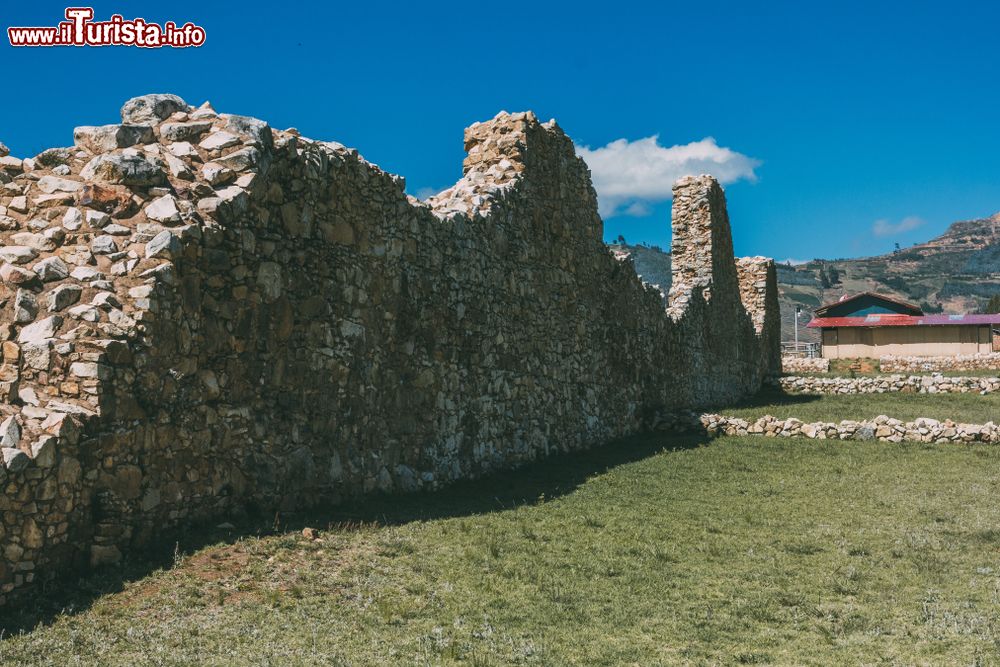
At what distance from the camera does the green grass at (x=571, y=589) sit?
5555mm

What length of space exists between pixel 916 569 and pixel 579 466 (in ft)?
20.1

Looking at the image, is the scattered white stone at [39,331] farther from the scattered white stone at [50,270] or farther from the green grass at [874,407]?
the green grass at [874,407]

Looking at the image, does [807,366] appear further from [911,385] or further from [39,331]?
[39,331]

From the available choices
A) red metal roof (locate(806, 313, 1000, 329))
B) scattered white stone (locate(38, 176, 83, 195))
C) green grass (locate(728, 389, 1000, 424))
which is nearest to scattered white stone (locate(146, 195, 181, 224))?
scattered white stone (locate(38, 176, 83, 195))

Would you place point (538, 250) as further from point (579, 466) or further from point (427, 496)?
point (427, 496)

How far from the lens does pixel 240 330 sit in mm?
7883

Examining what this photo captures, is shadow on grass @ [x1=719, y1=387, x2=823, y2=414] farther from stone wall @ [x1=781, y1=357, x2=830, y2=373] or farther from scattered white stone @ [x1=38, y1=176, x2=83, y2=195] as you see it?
scattered white stone @ [x1=38, y1=176, x2=83, y2=195]

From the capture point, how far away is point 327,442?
8914mm

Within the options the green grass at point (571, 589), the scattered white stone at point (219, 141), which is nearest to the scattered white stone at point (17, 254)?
the scattered white stone at point (219, 141)

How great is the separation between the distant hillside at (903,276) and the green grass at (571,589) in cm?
→ 9524

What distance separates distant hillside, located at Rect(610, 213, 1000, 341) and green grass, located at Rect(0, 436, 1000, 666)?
312 feet

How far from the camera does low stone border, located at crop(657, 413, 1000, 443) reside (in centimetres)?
1591

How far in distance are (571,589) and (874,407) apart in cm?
1712

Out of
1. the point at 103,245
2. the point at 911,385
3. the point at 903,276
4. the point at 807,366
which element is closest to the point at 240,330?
the point at 103,245
